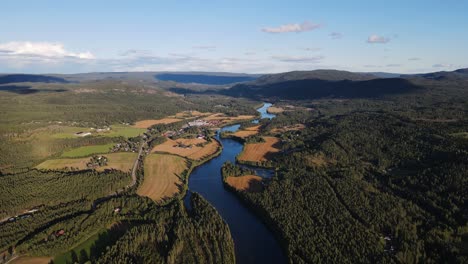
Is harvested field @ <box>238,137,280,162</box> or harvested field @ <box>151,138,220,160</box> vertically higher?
harvested field @ <box>238,137,280,162</box>

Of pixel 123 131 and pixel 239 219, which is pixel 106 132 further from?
pixel 239 219

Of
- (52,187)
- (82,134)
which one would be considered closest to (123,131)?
(82,134)

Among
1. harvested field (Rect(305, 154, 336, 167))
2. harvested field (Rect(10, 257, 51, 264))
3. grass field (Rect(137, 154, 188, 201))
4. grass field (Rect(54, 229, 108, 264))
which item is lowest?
harvested field (Rect(10, 257, 51, 264))

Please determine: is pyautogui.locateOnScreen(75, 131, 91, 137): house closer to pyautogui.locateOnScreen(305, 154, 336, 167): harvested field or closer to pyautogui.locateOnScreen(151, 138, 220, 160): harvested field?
pyautogui.locateOnScreen(151, 138, 220, 160): harvested field

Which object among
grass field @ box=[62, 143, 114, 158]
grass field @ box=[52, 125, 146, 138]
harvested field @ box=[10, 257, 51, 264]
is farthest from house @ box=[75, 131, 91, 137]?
harvested field @ box=[10, 257, 51, 264]

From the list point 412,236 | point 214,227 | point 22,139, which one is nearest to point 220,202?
point 214,227

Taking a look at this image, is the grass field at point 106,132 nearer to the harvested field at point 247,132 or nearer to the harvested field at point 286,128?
the harvested field at point 247,132

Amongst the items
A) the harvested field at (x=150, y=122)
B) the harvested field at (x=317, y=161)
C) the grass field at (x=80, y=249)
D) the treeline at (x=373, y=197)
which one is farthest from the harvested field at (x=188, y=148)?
the grass field at (x=80, y=249)
